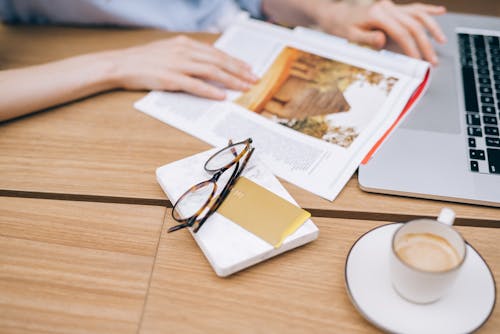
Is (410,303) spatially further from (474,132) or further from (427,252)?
(474,132)

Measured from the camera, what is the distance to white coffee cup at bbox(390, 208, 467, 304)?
1.61ft

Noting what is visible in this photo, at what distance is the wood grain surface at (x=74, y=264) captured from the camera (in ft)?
1.77

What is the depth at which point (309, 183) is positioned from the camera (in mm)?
681

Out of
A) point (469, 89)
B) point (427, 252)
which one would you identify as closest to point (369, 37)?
point (469, 89)

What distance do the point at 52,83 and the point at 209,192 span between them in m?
0.37

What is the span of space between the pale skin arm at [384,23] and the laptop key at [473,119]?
0.17 metres

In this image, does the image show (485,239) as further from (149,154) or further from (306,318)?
(149,154)

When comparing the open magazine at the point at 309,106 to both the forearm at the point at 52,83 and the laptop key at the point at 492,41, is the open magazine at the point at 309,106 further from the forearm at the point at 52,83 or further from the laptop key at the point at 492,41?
the laptop key at the point at 492,41

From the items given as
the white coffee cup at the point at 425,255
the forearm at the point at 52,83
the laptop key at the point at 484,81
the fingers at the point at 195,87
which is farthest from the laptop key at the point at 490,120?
the forearm at the point at 52,83

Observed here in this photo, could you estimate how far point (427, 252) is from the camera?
1.70 feet

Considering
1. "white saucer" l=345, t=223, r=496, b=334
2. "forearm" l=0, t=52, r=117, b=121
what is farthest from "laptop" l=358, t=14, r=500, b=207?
"forearm" l=0, t=52, r=117, b=121

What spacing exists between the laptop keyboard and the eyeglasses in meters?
0.33

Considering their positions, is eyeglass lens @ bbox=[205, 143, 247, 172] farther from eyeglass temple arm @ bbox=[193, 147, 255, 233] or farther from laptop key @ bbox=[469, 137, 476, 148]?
laptop key @ bbox=[469, 137, 476, 148]

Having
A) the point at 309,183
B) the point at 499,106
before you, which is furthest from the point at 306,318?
the point at 499,106
